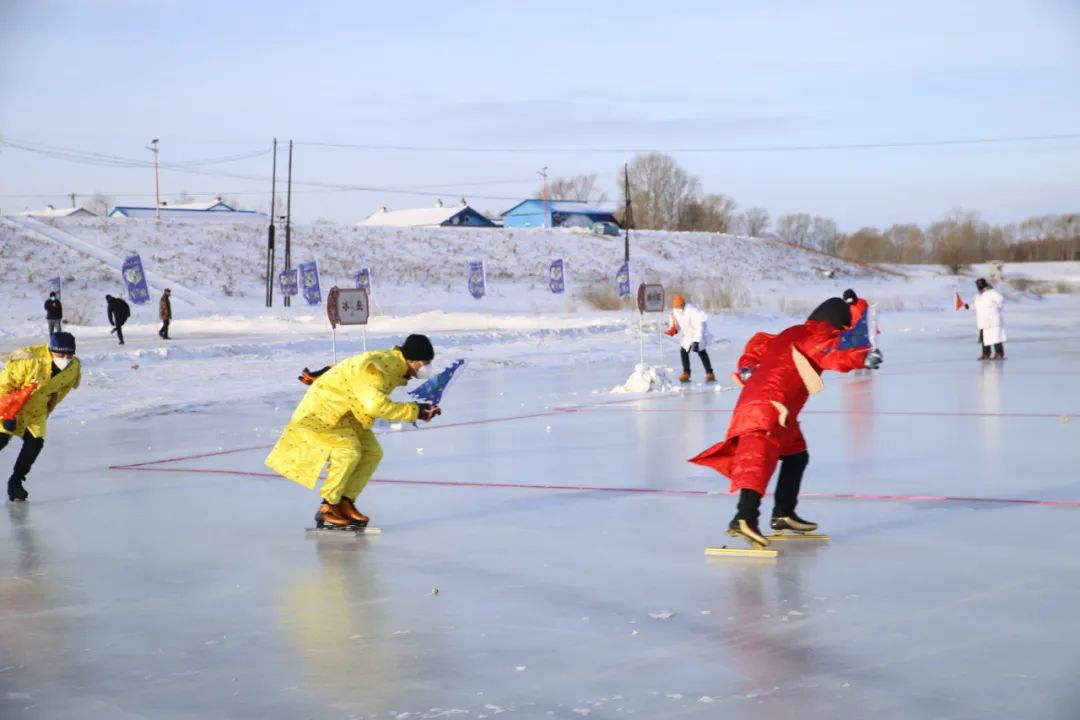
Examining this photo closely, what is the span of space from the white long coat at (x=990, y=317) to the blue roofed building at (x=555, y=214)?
88.1 metres

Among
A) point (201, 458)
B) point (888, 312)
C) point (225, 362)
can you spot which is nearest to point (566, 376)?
point (225, 362)

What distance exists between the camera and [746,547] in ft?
24.2

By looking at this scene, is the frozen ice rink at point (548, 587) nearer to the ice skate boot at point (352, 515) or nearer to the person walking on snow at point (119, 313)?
the ice skate boot at point (352, 515)

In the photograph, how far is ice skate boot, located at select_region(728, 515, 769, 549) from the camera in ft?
23.6

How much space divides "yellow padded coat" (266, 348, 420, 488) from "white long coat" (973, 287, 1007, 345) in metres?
16.2

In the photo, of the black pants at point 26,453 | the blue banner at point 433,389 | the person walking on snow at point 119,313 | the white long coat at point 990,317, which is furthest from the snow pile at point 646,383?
the person walking on snow at point 119,313

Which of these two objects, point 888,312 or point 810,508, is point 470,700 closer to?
point 810,508

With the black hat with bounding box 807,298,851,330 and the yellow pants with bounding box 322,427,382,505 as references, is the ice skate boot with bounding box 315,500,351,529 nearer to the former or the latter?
the yellow pants with bounding box 322,427,382,505

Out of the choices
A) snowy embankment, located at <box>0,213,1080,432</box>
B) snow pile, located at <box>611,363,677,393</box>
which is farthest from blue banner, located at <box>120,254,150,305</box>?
snow pile, located at <box>611,363,677,393</box>

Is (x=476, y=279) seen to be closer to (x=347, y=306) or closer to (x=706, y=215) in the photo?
(x=347, y=306)

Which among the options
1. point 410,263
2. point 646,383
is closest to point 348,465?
point 646,383

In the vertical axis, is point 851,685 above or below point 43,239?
below

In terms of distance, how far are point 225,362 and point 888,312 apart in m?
34.0

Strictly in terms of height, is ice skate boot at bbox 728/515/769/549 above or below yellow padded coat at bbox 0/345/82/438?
below
